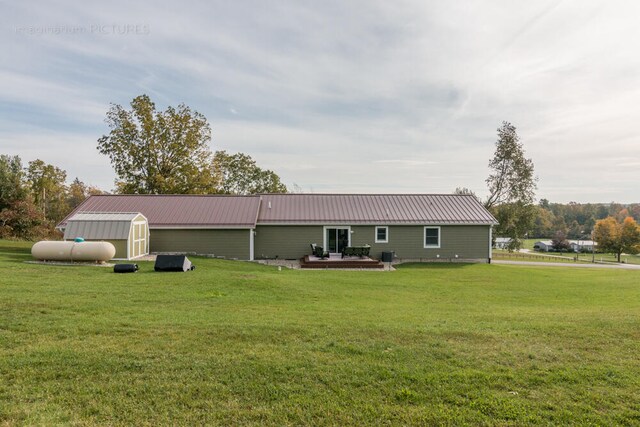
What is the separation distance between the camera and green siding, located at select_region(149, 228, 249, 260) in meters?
21.3

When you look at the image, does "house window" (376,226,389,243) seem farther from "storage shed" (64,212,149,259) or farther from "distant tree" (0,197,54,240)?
"distant tree" (0,197,54,240)

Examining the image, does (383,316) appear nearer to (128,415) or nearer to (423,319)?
(423,319)

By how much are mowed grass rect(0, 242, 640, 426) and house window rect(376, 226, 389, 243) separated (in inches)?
550

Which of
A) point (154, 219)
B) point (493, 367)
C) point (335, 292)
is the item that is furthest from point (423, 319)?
point (154, 219)

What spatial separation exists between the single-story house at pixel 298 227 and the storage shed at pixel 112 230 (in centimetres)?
252

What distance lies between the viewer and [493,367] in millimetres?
4559

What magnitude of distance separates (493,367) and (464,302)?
6587 millimetres

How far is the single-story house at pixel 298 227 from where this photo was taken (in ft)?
70.4

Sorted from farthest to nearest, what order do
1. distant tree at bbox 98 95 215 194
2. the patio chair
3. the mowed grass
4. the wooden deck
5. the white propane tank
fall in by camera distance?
distant tree at bbox 98 95 215 194
the patio chair
the wooden deck
the white propane tank
the mowed grass

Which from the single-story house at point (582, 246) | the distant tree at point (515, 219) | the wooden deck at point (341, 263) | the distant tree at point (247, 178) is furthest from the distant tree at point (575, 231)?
the wooden deck at point (341, 263)

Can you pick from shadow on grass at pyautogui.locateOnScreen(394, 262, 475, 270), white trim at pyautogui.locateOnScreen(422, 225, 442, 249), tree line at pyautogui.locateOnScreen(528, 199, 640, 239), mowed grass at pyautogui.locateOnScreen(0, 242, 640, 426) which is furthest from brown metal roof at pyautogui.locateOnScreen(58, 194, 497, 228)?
tree line at pyautogui.locateOnScreen(528, 199, 640, 239)

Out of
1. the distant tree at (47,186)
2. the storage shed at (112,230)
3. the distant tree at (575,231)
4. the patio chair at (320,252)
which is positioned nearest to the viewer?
the storage shed at (112,230)

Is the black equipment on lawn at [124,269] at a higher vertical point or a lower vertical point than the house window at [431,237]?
lower

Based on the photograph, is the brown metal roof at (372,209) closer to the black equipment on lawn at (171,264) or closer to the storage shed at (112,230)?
the storage shed at (112,230)
